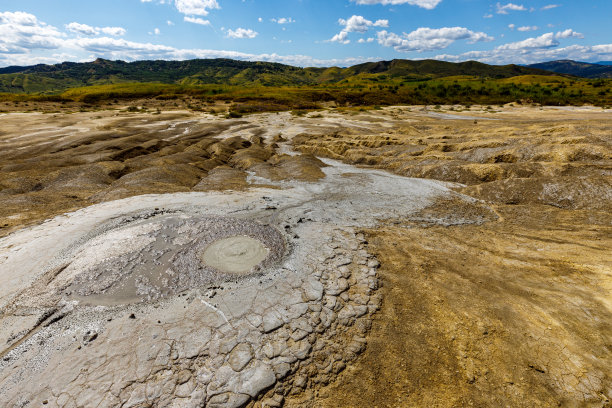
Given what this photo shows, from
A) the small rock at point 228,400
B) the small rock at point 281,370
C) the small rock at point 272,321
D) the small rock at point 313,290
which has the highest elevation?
the small rock at point 313,290

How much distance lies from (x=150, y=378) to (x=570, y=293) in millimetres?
11862

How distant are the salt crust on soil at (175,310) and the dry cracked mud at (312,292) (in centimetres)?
5

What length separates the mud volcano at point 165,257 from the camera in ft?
28.2

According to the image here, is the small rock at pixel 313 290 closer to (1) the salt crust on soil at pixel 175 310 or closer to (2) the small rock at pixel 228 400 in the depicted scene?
(1) the salt crust on soil at pixel 175 310

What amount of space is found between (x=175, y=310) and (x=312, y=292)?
13.3ft

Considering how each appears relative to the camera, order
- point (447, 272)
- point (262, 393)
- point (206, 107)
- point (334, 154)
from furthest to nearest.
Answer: point (206, 107), point (334, 154), point (447, 272), point (262, 393)

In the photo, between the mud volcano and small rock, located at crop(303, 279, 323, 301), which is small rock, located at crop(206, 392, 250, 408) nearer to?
small rock, located at crop(303, 279, 323, 301)

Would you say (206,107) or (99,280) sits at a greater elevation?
(206,107)

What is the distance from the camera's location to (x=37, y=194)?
55.0ft

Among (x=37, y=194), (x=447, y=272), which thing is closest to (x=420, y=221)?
(x=447, y=272)

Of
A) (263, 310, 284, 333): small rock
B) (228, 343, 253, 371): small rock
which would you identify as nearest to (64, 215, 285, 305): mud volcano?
(263, 310, 284, 333): small rock

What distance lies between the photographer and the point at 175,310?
767 centimetres

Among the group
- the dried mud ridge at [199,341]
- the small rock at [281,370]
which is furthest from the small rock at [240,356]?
the small rock at [281,370]

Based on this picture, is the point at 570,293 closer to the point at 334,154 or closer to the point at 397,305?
the point at 397,305
